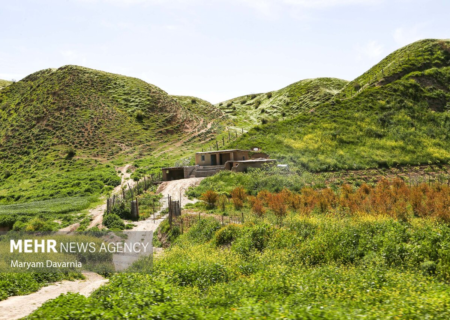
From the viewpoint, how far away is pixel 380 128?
51531 mm

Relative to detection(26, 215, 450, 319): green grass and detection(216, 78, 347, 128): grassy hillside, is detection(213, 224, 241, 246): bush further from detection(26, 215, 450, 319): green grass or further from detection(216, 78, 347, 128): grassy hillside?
detection(216, 78, 347, 128): grassy hillside

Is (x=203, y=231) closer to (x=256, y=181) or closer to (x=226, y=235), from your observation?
(x=226, y=235)

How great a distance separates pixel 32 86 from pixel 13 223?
76972 mm

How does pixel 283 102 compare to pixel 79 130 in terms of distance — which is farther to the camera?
pixel 283 102

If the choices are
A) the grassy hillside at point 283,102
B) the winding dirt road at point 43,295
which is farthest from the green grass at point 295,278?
the grassy hillside at point 283,102

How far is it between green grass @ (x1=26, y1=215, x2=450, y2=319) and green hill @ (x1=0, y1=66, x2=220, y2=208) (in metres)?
32.7

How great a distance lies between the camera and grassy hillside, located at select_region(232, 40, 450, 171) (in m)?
43.0

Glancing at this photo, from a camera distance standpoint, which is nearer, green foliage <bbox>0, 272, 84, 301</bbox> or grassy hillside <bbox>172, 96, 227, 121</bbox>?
green foliage <bbox>0, 272, 84, 301</bbox>

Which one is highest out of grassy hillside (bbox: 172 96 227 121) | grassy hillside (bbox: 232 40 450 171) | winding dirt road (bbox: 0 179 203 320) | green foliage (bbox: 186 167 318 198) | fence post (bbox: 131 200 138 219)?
grassy hillside (bbox: 172 96 227 121)

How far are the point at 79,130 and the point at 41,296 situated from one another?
6549 cm

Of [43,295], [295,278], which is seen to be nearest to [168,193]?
[43,295]

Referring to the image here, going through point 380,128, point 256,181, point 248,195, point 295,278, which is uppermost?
point 380,128

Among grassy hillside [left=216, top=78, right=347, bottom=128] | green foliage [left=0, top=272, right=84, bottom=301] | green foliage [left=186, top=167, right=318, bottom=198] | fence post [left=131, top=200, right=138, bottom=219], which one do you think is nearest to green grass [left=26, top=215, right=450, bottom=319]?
green foliage [left=0, top=272, right=84, bottom=301]

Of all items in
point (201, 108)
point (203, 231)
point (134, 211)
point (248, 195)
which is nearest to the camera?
point (203, 231)
